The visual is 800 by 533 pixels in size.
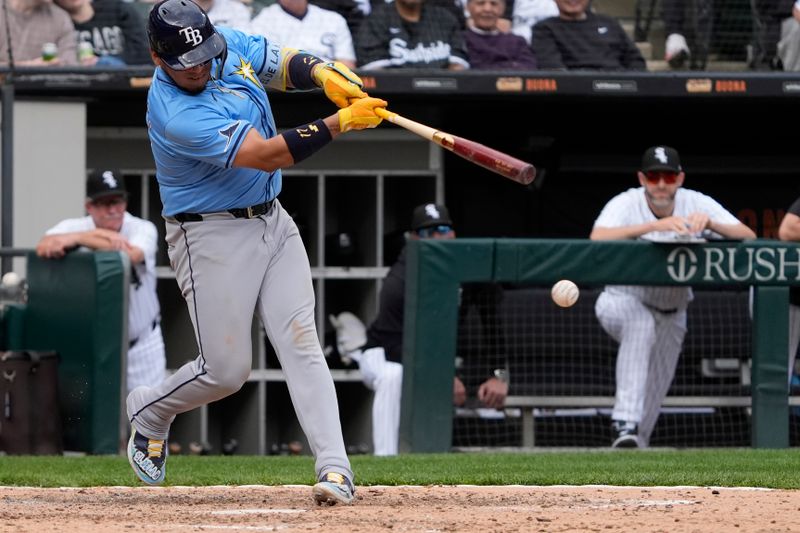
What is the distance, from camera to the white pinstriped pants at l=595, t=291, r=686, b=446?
23.7ft

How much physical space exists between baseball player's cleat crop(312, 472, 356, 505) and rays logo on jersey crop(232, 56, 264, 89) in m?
1.29

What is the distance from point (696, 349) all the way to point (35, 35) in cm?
448

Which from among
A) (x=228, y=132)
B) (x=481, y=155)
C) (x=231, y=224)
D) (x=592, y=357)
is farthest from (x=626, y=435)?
(x=228, y=132)

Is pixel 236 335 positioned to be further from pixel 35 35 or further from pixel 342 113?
pixel 35 35

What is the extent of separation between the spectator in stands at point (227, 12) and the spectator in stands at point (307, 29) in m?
0.08

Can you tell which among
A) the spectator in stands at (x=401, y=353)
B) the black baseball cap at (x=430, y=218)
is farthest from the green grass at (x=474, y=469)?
the black baseball cap at (x=430, y=218)

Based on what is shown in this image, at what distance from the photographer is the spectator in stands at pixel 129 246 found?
752 cm

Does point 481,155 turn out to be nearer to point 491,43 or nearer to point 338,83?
point 338,83

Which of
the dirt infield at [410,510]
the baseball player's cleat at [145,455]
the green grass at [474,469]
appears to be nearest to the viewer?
the dirt infield at [410,510]

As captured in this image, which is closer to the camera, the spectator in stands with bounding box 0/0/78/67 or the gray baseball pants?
the gray baseball pants

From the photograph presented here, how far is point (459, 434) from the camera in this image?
7508 mm

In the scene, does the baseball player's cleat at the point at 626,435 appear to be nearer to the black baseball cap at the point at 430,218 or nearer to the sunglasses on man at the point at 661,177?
the sunglasses on man at the point at 661,177

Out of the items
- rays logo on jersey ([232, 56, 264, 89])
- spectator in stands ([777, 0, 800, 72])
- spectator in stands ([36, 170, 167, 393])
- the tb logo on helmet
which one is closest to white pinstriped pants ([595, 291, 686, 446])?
spectator in stands ([36, 170, 167, 393])

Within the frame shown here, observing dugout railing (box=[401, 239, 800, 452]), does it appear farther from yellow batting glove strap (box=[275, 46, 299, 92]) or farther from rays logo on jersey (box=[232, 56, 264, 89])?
rays logo on jersey (box=[232, 56, 264, 89])
